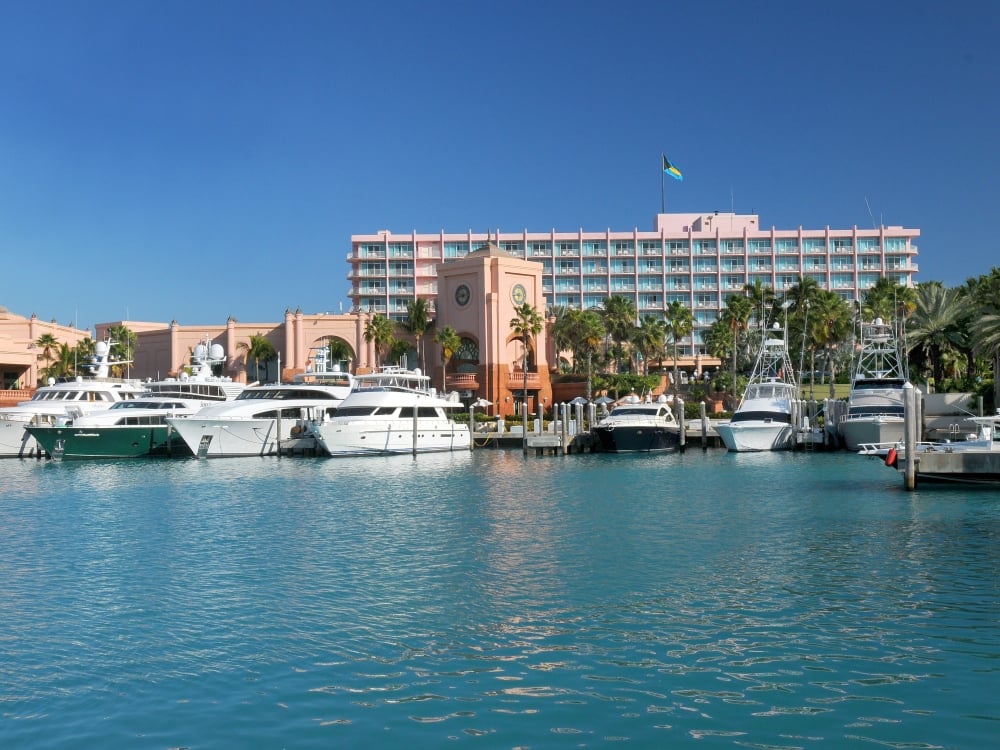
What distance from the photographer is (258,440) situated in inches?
2223

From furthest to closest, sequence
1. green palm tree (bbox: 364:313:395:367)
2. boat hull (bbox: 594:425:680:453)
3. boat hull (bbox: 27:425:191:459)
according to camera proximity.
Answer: green palm tree (bbox: 364:313:395:367)
boat hull (bbox: 594:425:680:453)
boat hull (bbox: 27:425:191:459)

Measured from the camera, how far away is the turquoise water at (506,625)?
39.3ft

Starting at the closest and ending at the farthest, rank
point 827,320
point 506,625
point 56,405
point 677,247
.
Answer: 1. point 506,625
2. point 56,405
3. point 827,320
4. point 677,247

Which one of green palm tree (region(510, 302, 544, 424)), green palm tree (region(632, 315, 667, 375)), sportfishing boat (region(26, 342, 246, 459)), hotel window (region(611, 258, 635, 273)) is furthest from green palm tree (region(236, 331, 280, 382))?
hotel window (region(611, 258, 635, 273))

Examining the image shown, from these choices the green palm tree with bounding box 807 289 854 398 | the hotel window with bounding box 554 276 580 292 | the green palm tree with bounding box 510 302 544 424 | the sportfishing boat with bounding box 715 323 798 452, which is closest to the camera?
the sportfishing boat with bounding box 715 323 798 452

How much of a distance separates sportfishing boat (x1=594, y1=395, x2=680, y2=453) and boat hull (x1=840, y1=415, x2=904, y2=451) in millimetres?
9735

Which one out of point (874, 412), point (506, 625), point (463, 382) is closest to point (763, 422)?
point (874, 412)

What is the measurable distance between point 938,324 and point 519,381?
32723 millimetres

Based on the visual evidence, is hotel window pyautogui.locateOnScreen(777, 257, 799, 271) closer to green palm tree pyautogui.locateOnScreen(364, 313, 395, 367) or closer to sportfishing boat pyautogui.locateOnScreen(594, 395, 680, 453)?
green palm tree pyautogui.locateOnScreen(364, 313, 395, 367)

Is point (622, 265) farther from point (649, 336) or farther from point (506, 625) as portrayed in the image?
point (506, 625)

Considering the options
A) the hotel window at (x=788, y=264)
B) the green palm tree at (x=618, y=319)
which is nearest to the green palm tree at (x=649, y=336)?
the green palm tree at (x=618, y=319)

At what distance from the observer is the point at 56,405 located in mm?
58156

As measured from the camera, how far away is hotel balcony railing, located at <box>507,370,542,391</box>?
84.4 m

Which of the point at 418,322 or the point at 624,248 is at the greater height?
the point at 624,248
